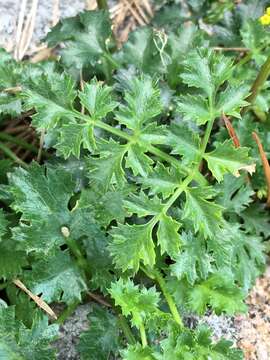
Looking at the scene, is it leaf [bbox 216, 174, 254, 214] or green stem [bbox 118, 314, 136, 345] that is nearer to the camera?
green stem [bbox 118, 314, 136, 345]

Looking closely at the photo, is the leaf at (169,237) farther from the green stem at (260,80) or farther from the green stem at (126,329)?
the green stem at (260,80)

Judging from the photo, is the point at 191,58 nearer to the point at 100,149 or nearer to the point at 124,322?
the point at 100,149

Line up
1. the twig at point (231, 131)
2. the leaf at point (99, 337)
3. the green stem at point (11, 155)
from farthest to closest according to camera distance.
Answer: the green stem at point (11, 155) → the twig at point (231, 131) → the leaf at point (99, 337)

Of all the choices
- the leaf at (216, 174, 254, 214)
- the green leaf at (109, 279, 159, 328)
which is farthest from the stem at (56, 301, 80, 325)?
the leaf at (216, 174, 254, 214)

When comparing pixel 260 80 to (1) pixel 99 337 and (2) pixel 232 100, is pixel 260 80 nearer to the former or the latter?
(2) pixel 232 100

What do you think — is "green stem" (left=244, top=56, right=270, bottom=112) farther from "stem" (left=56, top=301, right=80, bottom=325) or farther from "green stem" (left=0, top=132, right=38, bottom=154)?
"stem" (left=56, top=301, right=80, bottom=325)

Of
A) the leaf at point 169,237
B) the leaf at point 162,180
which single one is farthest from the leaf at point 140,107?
the leaf at point 169,237

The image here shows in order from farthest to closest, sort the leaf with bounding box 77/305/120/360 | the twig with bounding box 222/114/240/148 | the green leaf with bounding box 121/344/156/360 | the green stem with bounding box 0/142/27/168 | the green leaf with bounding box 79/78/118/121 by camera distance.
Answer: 1. the green stem with bounding box 0/142/27/168
2. the twig with bounding box 222/114/240/148
3. the leaf with bounding box 77/305/120/360
4. the green leaf with bounding box 79/78/118/121
5. the green leaf with bounding box 121/344/156/360
